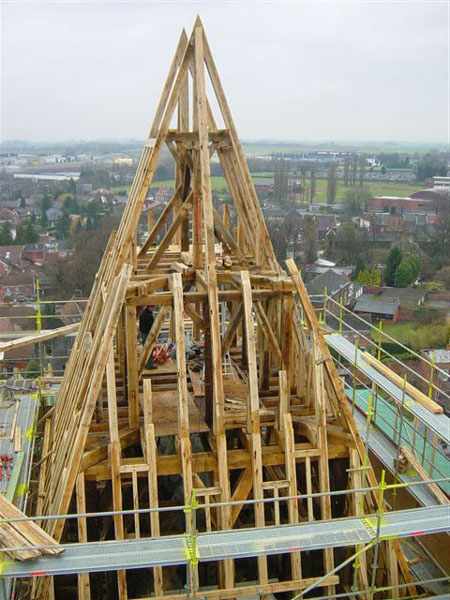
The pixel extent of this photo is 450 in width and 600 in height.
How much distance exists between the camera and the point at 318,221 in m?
73.4

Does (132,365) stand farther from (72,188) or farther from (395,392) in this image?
(72,188)

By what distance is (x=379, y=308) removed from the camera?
4378cm

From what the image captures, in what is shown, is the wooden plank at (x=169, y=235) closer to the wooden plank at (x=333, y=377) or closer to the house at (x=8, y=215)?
the wooden plank at (x=333, y=377)

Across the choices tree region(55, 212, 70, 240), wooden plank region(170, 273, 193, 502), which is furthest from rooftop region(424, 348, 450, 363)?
tree region(55, 212, 70, 240)

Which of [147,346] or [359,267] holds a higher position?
[147,346]

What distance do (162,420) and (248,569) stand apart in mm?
2687

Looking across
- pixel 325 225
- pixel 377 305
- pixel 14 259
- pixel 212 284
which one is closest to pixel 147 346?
pixel 212 284

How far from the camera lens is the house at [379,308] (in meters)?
43.1

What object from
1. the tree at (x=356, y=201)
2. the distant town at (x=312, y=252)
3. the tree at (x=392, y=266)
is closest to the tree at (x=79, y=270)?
the distant town at (x=312, y=252)

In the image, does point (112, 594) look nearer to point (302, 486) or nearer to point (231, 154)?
point (302, 486)

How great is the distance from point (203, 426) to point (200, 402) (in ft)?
3.51

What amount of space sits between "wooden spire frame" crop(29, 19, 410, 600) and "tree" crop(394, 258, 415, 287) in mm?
41442

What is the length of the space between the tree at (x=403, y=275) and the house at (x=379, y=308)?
17.8ft

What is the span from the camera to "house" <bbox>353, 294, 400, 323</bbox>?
43.1 m
